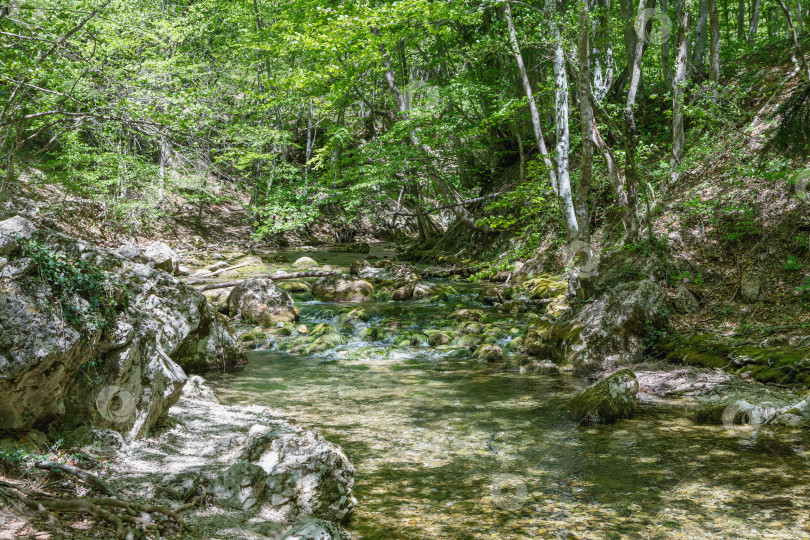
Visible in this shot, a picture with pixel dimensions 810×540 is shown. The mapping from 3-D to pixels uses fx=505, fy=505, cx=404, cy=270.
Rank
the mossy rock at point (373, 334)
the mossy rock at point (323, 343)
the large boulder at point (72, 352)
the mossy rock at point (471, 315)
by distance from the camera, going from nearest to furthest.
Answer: the large boulder at point (72, 352), the mossy rock at point (323, 343), the mossy rock at point (373, 334), the mossy rock at point (471, 315)

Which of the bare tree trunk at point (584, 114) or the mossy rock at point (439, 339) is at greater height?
the bare tree trunk at point (584, 114)

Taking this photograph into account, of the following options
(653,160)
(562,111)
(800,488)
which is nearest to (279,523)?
(800,488)

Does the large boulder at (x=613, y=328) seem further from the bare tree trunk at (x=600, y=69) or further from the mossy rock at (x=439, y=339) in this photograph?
the bare tree trunk at (x=600, y=69)

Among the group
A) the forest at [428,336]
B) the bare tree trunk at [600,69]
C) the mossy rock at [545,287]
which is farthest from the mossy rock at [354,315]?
the bare tree trunk at [600,69]

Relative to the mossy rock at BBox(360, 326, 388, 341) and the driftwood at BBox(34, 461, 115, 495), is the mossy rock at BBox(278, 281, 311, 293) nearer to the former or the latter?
the mossy rock at BBox(360, 326, 388, 341)

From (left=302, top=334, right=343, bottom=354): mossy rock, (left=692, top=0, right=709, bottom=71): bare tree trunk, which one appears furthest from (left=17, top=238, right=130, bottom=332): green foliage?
(left=692, top=0, right=709, bottom=71): bare tree trunk

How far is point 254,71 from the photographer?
2595 centimetres

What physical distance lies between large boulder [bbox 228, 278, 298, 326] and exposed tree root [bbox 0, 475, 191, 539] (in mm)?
8037

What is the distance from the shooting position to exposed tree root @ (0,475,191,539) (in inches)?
95.4

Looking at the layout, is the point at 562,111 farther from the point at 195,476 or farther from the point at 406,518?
the point at 195,476

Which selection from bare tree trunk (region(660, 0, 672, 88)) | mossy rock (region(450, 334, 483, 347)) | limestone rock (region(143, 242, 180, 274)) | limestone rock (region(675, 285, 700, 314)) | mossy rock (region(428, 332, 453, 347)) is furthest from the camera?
bare tree trunk (region(660, 0, 672, 88))

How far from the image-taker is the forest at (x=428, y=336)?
321 cm

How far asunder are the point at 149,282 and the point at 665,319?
727cm

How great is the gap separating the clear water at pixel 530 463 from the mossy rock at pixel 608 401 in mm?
130
